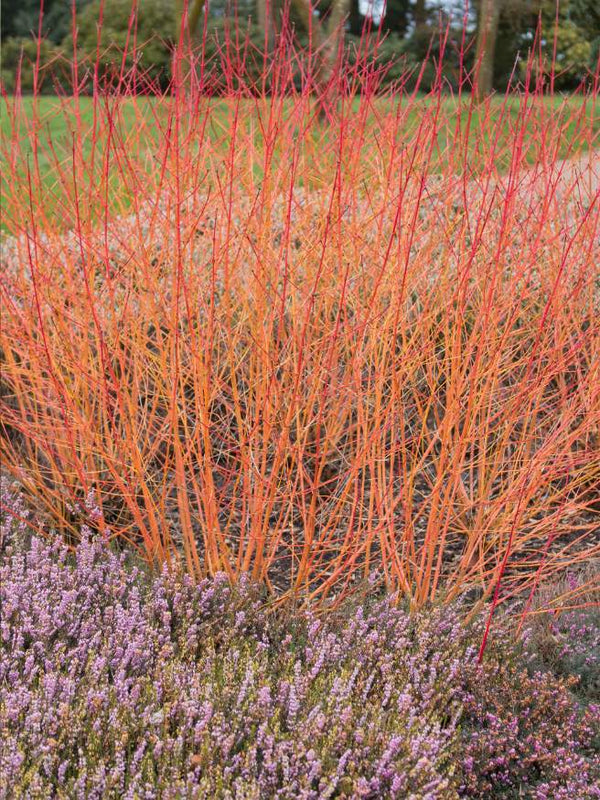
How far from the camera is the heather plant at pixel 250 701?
6.59 feet

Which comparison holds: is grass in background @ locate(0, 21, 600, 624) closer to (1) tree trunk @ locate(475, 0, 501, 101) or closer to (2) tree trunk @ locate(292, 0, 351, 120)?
(2) tree trunk @ locate(292, 0, 351, 120)

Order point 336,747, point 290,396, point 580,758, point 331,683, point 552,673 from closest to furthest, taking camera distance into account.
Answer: point 336,747 → point 580,758 → point 331,683 → point 552,673 → point 290,396

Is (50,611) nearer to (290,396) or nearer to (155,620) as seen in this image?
(155,620)

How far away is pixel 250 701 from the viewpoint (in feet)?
7.46

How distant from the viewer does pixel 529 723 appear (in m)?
2.46

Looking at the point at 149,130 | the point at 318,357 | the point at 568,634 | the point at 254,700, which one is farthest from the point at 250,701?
the point at 149,130

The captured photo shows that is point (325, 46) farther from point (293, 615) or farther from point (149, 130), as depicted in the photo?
point (293, 615)

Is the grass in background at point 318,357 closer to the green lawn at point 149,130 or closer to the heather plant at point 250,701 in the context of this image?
the green lawn at point 149,130

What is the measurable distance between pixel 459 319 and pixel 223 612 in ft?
4.08

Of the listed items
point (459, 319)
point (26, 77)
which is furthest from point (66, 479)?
point (26, 77)

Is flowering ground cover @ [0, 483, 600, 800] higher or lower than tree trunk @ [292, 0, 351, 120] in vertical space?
lower

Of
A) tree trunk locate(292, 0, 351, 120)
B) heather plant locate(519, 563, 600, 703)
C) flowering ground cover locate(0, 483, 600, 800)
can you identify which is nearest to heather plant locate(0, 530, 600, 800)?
flowering ground cover locate(0, 483, 600, 800)

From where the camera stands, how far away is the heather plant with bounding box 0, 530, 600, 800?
201cm

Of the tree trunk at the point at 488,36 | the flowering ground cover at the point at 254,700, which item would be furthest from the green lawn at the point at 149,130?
the tree trunk at the point at 488,36
